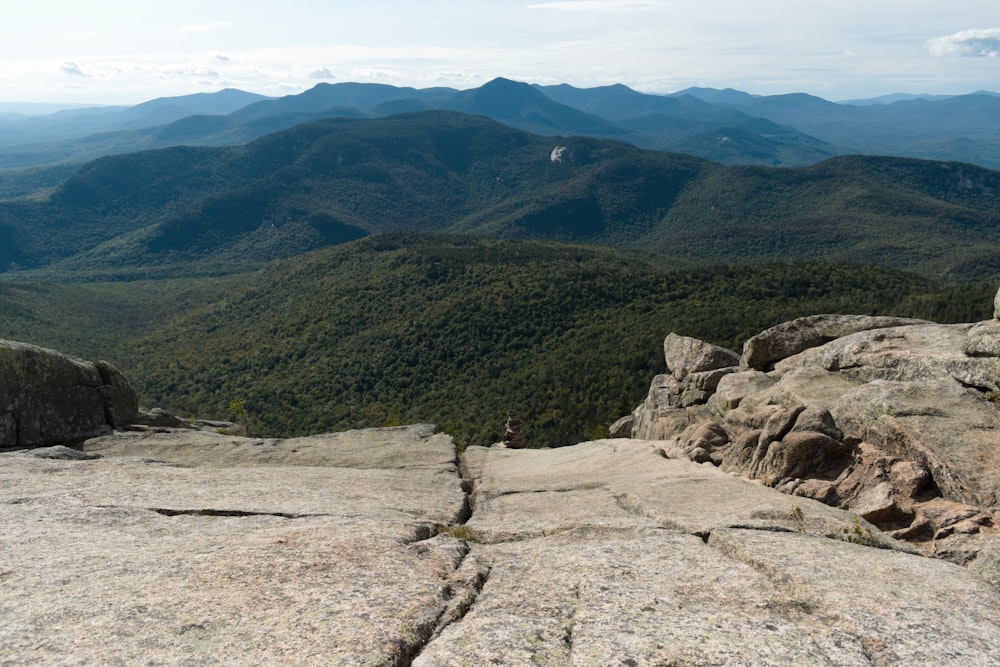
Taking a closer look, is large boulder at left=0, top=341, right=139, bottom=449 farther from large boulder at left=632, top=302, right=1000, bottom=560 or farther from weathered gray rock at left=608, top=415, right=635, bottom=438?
weathered gray rock at left=608, top=415, right=635, bottom=438

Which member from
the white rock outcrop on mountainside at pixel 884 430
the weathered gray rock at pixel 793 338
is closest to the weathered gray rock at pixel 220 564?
the white rock outcrop on mountainside at pixel 884 430

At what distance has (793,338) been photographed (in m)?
28.2

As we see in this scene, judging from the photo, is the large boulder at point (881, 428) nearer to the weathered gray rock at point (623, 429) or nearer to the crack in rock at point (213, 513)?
the weathered gray rock at point (623, 429)

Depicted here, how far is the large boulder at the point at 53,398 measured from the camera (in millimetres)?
22234

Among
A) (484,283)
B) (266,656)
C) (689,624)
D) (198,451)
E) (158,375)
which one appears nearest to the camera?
(266,656)

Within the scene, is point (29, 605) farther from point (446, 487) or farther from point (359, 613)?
point (446, 487)

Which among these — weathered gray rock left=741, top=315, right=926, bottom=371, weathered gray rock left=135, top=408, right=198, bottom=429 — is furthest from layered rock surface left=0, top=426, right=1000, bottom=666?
weathered gray rock left=741, top=315, right=926, bottom=371

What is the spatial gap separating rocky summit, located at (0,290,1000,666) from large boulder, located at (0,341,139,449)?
0.27m

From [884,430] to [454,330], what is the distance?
76661 millimetres

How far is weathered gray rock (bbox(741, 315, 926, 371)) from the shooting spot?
2758cm

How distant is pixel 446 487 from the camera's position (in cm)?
1770

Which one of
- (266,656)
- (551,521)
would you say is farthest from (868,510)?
(266,656)

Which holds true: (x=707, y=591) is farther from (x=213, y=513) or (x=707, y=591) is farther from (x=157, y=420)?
(x=157, y=420)

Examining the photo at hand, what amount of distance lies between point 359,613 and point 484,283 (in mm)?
99271
